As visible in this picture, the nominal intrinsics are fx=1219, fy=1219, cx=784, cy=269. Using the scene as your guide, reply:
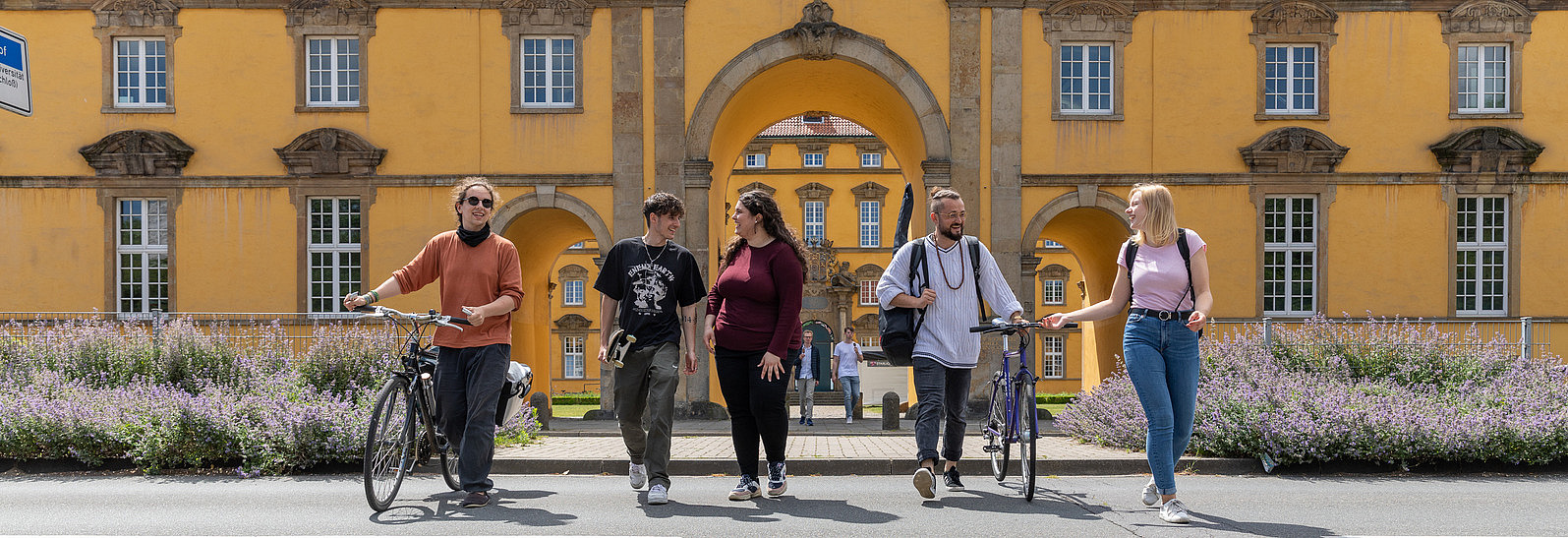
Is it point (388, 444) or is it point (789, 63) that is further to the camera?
point (789, 63)

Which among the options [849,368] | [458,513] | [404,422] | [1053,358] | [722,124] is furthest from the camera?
[1053,358]

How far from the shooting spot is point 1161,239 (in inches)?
253

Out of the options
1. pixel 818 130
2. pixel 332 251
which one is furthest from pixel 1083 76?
pixel 818 130

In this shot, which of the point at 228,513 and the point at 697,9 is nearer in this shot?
the point at 228,513

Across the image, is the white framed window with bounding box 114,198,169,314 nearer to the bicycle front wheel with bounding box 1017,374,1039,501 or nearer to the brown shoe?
the brown shoe

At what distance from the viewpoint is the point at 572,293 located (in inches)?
1934

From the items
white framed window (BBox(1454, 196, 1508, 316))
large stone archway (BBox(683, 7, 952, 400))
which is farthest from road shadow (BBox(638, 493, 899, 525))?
white framed window (BBox(1454, 196, 1508, 316))

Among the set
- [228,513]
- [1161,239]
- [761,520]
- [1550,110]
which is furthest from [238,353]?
[1550,110]

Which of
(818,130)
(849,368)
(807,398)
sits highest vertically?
(818,130)

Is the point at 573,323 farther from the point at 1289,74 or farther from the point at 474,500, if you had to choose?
the point at 474,500

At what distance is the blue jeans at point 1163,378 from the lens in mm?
6391

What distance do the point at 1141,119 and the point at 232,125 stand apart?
15.1 m

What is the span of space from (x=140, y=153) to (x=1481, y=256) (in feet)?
73.7

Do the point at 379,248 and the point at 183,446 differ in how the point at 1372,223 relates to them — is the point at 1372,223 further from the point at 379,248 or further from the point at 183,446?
the point at 183,446
